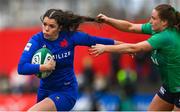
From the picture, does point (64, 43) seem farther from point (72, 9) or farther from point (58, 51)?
point (72, 9)

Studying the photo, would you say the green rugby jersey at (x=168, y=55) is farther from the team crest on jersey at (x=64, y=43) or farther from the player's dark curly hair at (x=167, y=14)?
the team crest on jersey at (x=64, y=43)

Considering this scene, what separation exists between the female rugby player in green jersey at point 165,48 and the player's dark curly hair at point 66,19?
2.56 feet

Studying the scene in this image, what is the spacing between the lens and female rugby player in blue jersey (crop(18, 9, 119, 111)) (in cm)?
938

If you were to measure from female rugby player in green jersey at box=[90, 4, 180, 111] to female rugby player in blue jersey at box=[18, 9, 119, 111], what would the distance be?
2.21 feet

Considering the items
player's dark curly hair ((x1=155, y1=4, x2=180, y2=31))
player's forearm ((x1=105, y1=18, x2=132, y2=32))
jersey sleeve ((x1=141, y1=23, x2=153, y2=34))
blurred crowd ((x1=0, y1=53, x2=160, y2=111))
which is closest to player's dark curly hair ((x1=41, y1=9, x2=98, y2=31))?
player's forearm ((x1=105, y1=18, x2=132, y2=32))

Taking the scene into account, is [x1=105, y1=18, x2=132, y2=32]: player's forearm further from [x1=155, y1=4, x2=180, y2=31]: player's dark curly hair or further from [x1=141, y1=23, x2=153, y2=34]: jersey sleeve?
[x1=155, y1=4, x2=180, y2=31]: player's dark curly hair

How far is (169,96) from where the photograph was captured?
9641mm

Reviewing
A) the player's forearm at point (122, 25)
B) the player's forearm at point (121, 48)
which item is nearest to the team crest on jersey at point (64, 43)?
the player's forearm at point (121, 48)

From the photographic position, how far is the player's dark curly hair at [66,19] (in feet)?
31.0

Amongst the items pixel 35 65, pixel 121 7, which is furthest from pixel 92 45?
pixel 121 7

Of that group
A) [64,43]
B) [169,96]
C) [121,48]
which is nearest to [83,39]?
[64,43]

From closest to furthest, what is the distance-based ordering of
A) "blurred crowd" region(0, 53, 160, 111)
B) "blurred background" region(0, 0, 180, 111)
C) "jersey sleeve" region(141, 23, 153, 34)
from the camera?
"jersey sleeve" region(141, 23, 153, 34)
"blurred crowd" region(0, 53, 160, 111)
"blurred background" region(0, 0, 180, 111)

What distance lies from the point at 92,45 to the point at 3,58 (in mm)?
10664

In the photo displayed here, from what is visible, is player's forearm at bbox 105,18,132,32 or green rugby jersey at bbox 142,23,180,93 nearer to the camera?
green rugby jersey at bbox 142,23,180,93
